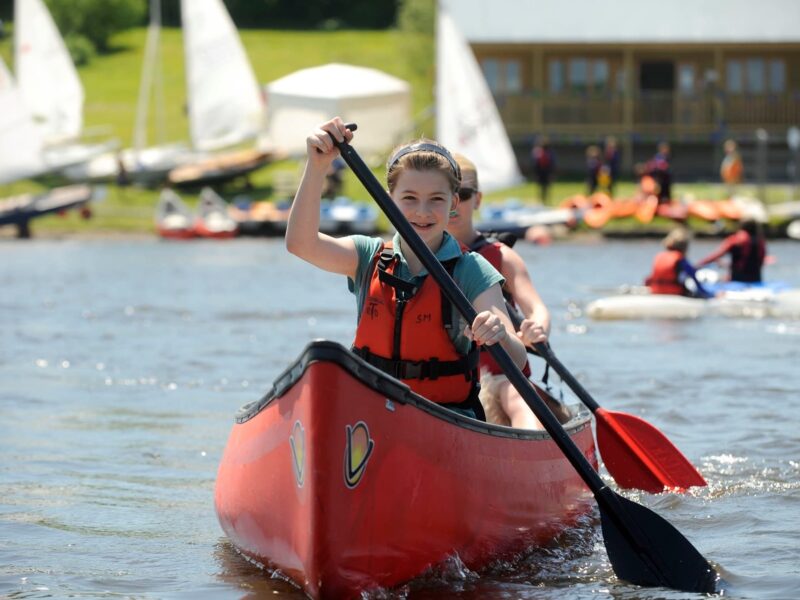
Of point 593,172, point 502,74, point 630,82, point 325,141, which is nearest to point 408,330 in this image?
point 325,141

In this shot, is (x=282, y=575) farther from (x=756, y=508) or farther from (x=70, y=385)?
(x=70, y=385)

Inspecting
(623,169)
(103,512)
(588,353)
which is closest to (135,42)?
(623,169)

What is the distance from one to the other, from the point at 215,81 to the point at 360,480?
30.0m

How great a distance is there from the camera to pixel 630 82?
A: 33.9 metres

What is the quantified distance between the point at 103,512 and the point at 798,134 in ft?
85.4

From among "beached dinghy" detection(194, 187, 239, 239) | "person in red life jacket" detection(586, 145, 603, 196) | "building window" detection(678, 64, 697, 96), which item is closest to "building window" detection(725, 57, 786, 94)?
"building window" detection(678, 64, 697, 96)

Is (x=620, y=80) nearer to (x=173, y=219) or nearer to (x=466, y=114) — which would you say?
(x=466, y=114)

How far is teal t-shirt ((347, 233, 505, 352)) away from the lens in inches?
213

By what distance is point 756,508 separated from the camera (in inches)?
280

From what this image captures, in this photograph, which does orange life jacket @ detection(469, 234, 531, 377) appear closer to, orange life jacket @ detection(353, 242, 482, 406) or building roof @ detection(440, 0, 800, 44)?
orange life jacket @ detection(353, 242, 482, 406)

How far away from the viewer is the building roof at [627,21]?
33.2 metres

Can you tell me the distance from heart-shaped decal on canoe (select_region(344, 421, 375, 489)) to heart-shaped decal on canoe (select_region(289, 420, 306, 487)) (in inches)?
5.5

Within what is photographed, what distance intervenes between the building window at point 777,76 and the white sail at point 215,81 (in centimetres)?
1165

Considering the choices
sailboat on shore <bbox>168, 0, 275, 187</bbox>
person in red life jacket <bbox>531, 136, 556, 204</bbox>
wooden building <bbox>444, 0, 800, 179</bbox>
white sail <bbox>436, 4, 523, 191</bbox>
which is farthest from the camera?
sailboat on shore <bbox>168, 0, 275, 187</bbox>
